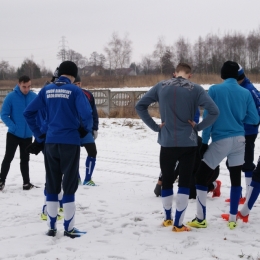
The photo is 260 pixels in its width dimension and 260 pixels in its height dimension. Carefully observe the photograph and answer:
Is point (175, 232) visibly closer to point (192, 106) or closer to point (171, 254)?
point (171, 254)

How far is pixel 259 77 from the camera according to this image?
44.6m

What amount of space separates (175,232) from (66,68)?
84.8 inches

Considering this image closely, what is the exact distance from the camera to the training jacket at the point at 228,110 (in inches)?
175

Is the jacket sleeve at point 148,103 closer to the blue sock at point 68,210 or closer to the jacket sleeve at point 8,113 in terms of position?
the blue sock at point 68,210

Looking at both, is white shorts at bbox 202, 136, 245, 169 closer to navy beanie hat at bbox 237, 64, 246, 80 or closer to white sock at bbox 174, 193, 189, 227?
white sock at bbox 174, 193, 189, 227

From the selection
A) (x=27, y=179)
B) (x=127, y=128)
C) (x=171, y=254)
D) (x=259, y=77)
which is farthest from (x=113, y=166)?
(x=259, y=77)

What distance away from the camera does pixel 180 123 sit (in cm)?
426

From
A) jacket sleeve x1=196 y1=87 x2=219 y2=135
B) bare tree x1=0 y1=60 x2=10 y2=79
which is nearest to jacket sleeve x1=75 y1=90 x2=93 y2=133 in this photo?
jacket sleeve x1=196 y1=87 x2=219 y2=135

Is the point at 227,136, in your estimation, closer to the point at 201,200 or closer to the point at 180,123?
the point at 180,123

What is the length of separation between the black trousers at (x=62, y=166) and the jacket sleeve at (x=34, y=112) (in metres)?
0.34

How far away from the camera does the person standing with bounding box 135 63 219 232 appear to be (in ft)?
13.9

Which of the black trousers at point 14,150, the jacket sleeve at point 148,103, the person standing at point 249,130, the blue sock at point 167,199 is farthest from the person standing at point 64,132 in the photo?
the black trousers at point 14,150

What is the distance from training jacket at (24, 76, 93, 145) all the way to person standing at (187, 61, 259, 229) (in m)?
1.36

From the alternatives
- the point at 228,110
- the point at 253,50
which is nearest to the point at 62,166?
the point at 228,110
